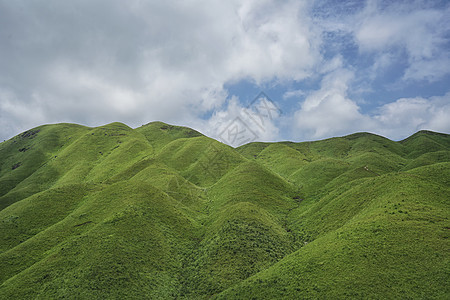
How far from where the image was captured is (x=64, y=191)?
6247 centimetres

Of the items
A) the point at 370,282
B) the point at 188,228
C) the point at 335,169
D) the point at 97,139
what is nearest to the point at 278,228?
the point at 188,228

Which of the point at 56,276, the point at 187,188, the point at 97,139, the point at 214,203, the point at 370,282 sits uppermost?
the point at 97,139

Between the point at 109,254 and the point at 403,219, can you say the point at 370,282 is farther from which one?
the point at 109,254

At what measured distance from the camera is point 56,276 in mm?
31953

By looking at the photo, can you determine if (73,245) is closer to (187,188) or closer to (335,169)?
(187,188)

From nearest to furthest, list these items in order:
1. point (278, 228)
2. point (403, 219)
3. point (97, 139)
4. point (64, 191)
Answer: point (403, 219), point (278, 228), point (64, 191), point (97, 139)

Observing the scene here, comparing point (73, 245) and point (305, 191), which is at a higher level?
point (305, 191)

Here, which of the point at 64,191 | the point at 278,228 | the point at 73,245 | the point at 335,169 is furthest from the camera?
the point at 335,169

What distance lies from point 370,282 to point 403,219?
39.9 ft

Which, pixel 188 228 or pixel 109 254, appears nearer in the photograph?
pixel 109 254

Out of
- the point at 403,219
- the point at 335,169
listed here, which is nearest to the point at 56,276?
the point at 403,219

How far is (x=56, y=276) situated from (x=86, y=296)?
22.7 ft

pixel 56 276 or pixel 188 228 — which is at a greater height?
pixel 188 228

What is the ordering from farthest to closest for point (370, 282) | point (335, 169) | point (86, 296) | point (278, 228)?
1. point (335, 169)
2. point (278, 228)
3. point (86, 296)
4. point (370, 282)
